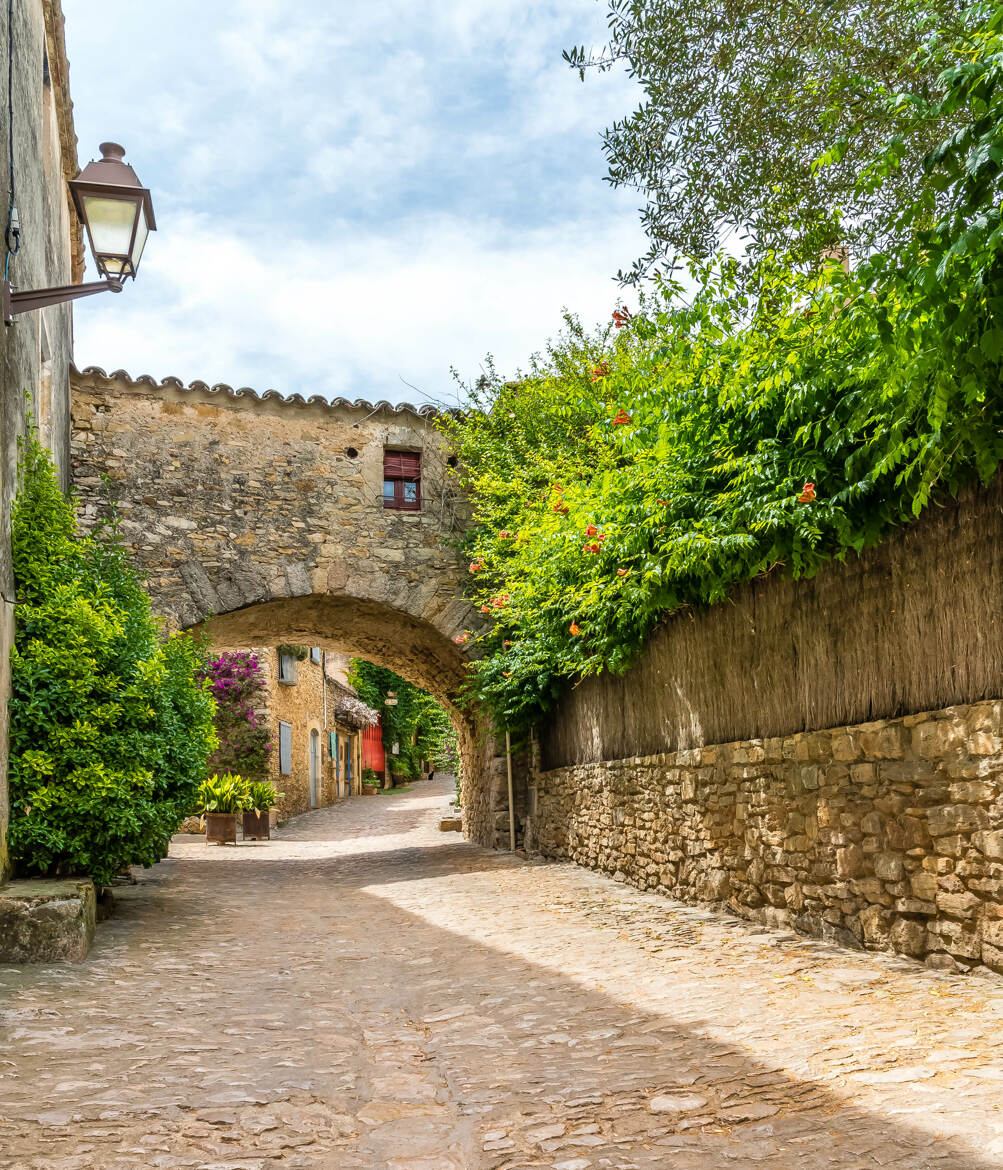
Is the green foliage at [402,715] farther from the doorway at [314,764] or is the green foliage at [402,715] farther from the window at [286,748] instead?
the window at [286,748]

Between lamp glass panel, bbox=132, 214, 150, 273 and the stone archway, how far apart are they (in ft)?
19.6

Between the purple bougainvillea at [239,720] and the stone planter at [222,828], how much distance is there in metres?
3.19

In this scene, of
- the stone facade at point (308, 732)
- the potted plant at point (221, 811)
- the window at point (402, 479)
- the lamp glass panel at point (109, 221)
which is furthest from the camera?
the stone facade at point (308, 732)

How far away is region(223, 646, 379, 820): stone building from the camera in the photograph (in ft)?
61.8

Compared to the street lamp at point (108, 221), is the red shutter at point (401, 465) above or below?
above

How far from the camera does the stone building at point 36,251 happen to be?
211 inches

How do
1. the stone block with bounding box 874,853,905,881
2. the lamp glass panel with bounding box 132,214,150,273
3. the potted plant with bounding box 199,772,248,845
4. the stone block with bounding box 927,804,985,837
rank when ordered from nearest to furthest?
Result: 1. the stone block with bounding box 927,804,985,837
2. the stone block with bounding box 874,853,905,881
3. the lamp glass panel with bounding box 132,214,150,273
4. the potted plant with bounding box 199,772,248,845

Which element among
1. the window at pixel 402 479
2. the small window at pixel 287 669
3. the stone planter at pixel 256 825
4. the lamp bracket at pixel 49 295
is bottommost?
the stone planter at pixel 256 825

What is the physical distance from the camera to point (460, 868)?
970 cm

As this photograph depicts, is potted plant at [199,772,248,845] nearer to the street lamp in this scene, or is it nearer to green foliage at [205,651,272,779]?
green foliage at [205,651,272,779]

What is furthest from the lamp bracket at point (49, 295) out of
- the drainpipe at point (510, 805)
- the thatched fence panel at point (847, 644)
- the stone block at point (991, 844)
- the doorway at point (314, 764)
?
the doorway at point (314, 764)

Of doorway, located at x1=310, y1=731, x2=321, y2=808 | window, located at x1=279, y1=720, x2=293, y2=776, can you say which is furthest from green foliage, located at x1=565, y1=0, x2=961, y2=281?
doorway, located at x1=310, y1=731, x2=321, y2=808

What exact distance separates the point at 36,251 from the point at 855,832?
6.24 meters

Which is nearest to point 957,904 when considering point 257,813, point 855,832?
point 855,832
